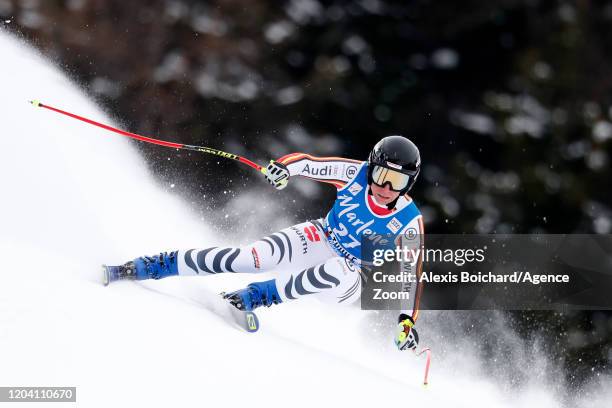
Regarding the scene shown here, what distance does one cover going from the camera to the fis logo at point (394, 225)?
4363 millimetres

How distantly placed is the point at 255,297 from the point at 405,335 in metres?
0.79

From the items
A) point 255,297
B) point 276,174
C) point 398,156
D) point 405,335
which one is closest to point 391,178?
point 398,156

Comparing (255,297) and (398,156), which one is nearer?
(398,156)

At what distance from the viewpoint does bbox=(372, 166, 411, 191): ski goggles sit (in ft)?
13.8

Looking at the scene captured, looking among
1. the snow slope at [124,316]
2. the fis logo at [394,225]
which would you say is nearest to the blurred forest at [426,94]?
the snow slope at [124,316]

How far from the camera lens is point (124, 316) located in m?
3.59

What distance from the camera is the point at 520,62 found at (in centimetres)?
1623

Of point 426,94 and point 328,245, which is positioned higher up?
point 426,94

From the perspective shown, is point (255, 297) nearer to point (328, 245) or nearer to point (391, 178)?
point (328, 245)

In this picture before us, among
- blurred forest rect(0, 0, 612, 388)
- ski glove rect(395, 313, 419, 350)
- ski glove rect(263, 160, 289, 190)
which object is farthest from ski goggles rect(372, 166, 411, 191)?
A: blurred forest rect(0, 0, 612, 388)

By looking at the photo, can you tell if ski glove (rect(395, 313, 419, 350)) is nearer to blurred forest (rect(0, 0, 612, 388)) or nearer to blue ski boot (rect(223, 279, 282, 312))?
blue ski boot (rect(223, 279, 282, 312))

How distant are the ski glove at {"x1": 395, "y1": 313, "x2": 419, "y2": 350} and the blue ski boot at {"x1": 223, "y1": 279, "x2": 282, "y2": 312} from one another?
2.07ft

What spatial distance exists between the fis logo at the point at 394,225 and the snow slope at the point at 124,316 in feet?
2.40

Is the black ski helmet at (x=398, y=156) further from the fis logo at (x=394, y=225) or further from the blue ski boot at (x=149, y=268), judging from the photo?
the blue ski boot at (x=149, y=268)
